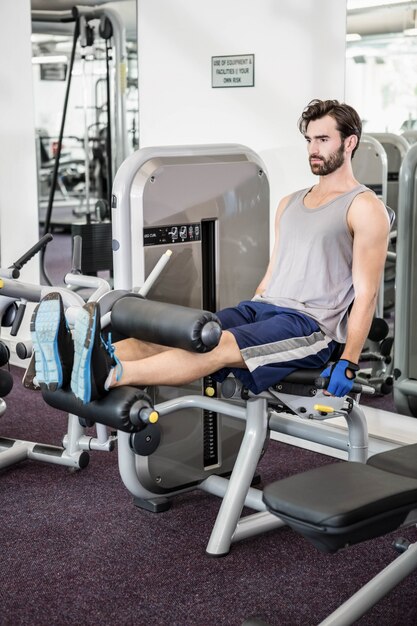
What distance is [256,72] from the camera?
3738 millimetres

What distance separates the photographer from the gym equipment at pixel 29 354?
→ 9.94 feet

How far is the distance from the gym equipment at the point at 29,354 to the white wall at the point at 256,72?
1.11m

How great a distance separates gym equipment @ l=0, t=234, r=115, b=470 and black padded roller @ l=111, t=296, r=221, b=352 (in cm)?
40

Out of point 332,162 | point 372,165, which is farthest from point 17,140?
point 332,162

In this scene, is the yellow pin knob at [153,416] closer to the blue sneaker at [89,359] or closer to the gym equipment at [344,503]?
the blue sneaker at [89,359]

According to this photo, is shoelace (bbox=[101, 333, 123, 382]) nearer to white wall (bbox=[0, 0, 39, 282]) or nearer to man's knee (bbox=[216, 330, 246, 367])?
man's knee (bbox=[216, 330, 246, 367])

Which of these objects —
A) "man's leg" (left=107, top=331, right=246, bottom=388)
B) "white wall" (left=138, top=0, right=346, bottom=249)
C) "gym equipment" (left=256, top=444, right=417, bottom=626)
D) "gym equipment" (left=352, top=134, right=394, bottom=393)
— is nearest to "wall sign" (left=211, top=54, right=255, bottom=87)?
"white wall" (left=138, top=0, right=346, bottom=249)

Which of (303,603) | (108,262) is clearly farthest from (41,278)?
(303,603)

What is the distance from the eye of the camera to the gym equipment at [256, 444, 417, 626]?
1.73 meters

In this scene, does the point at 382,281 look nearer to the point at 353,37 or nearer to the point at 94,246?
the point at 353,37

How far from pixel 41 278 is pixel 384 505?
374 cm

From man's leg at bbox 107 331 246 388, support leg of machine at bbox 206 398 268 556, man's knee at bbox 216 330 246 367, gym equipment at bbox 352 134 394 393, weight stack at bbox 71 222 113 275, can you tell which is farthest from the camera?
weight stack at bbox 71 222 113 275

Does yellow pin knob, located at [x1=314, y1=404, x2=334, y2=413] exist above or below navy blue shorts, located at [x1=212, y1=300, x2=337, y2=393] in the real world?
below

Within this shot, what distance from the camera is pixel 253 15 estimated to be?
3.70 m
